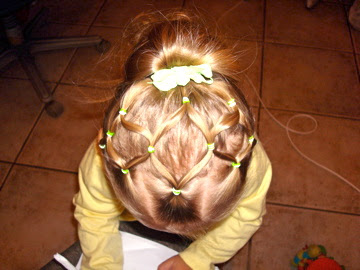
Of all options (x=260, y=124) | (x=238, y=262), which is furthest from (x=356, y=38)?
(x=238, y=262)

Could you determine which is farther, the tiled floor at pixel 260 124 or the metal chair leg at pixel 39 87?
the metal chair leg at pixel 39 87

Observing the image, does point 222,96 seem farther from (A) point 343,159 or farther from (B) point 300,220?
(A) point 343,159

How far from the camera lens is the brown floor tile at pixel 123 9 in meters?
1.57

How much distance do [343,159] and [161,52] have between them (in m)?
0.96

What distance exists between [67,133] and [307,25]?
126 centimetres

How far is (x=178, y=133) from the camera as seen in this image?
45 centimetres

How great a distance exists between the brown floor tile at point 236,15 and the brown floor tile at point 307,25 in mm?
52

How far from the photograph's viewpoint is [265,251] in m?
0.99

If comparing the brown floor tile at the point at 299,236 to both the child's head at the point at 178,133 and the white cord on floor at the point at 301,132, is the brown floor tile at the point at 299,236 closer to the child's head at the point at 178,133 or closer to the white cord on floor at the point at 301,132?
the white cord on floor at the point at 301,132

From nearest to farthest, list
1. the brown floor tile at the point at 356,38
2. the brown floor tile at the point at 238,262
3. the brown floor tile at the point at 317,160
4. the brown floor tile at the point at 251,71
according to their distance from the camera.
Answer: the brown floor tile at the point at 238,262 → the brown floor tile at the point at 317,160 → the brown floor tile at the point at 251,71 → the brown floor tile at the point at 356,38

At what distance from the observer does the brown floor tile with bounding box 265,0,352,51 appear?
152cm

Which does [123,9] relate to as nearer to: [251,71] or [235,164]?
[251,71]

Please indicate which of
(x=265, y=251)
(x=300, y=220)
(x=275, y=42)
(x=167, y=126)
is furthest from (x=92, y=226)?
(x=275, y=42)

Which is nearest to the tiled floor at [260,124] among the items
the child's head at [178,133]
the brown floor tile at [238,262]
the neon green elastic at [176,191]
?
the brown floor tile at [238,262]
